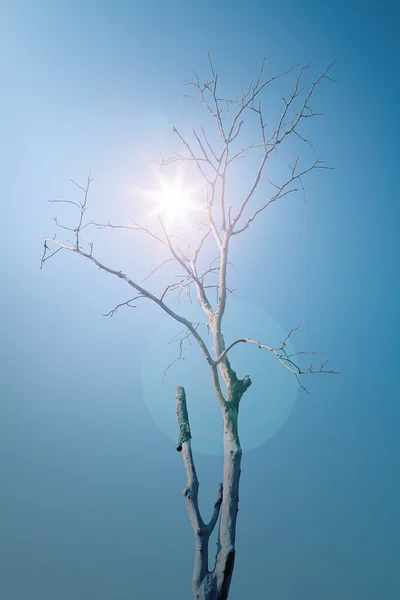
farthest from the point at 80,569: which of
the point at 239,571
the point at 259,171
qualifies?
the point at 259,171

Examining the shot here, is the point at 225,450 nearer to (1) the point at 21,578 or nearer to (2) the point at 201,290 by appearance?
(2) the point at 201,290

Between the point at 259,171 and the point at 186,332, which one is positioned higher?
the point at 259,171

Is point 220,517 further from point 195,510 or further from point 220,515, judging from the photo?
point 195,510

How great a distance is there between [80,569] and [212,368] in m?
38.7

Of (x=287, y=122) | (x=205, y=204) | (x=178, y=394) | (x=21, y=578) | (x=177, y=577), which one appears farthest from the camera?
(x=177, y=577)

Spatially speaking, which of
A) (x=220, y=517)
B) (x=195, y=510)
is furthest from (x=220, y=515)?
(x=195, y=510)

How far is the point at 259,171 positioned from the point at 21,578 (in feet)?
132

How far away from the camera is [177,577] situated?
3466 centimetres

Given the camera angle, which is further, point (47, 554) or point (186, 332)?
point (47, 554)

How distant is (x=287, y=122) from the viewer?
15.2 ft

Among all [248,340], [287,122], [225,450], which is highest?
[287,122]

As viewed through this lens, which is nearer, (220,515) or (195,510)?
(195,510)

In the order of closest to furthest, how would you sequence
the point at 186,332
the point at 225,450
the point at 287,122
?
the point at 225,450
the point at 287,122
the point at 186,332

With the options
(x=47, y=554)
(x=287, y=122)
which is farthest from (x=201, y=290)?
(x=47, y=554)
